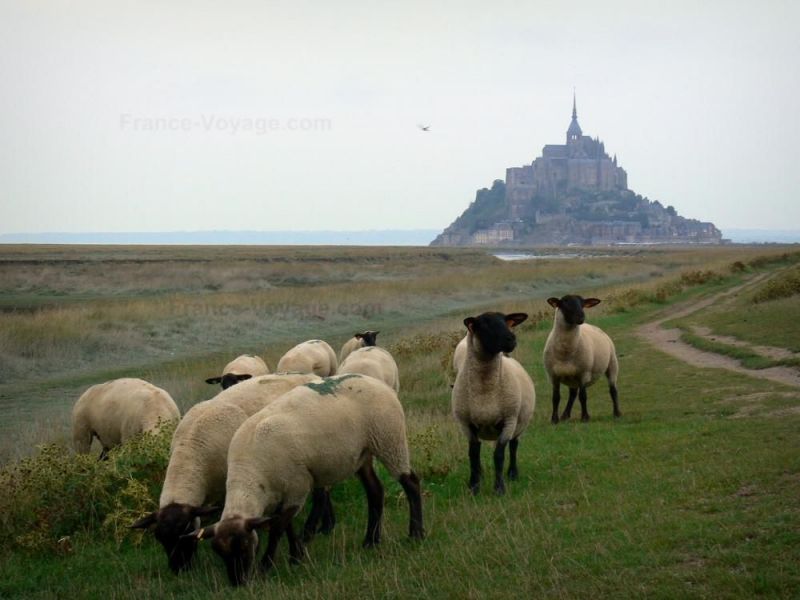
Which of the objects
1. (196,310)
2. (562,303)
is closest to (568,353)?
(562,303)

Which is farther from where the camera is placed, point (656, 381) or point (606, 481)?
point (656, 381)

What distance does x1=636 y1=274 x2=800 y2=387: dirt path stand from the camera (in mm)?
15836

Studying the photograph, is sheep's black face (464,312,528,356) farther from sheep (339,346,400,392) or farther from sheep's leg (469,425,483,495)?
sheep (339,346,400,392)

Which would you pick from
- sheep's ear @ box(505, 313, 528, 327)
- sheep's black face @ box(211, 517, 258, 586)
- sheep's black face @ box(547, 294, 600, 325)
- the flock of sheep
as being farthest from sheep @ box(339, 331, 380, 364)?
sheep's black face @ box(211, 517, 258, 586)

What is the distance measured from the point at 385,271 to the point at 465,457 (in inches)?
2182

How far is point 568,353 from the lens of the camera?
14203mm

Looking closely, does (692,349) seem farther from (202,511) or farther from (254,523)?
(254,523)

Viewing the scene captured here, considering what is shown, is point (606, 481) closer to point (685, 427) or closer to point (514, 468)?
point (514, 468)

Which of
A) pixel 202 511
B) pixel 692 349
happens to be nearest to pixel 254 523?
pixel 202 511

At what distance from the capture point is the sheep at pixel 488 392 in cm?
979

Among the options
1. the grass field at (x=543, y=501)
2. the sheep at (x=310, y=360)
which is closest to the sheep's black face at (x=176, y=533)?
the grass field at (x=543, y=501)

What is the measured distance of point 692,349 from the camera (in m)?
21.1

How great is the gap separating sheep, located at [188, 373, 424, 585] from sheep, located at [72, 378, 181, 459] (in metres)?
4.08

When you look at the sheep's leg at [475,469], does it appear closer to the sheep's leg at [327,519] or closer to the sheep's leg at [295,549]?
the sheep's leg at [327,519]
